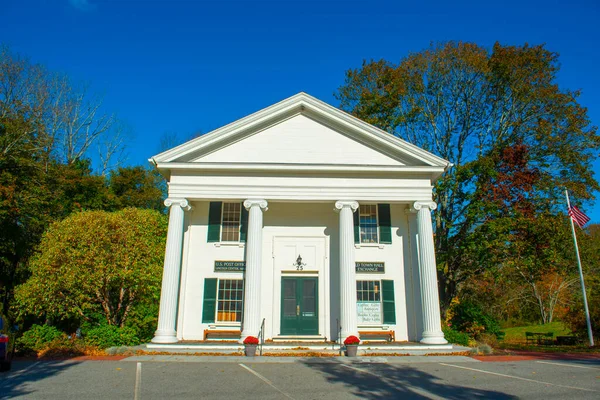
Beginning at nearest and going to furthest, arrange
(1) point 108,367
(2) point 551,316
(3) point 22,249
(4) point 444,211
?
(1) point 108,367 → (3) point 22,249 → (4) point 444,211 → (2) point 551,316

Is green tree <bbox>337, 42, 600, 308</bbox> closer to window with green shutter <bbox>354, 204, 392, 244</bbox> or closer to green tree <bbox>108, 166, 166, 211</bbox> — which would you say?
window with green shutter <bbox>354, 204, 392, 244</bbox>

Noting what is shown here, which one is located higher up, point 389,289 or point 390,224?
point 390,224

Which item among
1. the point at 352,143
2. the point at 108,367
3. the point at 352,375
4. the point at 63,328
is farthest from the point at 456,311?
the point at 63,328

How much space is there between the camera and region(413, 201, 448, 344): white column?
1556 centimetres

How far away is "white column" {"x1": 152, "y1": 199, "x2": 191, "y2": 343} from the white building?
0.06 meters

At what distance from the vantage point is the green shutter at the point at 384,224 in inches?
709

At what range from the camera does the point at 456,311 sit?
69.3 feet

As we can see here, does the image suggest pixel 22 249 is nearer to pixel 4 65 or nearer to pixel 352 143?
pixel 4 65

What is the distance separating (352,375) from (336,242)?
762 cm

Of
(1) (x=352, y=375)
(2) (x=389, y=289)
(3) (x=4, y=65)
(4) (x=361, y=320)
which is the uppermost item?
(3) (x=4, y=65)

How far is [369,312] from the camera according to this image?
17.2m

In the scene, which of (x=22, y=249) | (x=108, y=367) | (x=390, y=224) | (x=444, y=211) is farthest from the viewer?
(x=444, y=211)

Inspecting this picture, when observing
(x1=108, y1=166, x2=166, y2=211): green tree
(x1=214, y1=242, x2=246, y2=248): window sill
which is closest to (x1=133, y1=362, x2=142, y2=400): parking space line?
(x1=214, y1=242, x2=246, y2=248): window sill

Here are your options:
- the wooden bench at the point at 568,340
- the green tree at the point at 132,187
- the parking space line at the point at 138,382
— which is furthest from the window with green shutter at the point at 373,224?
the green tree at the point at 132,187
